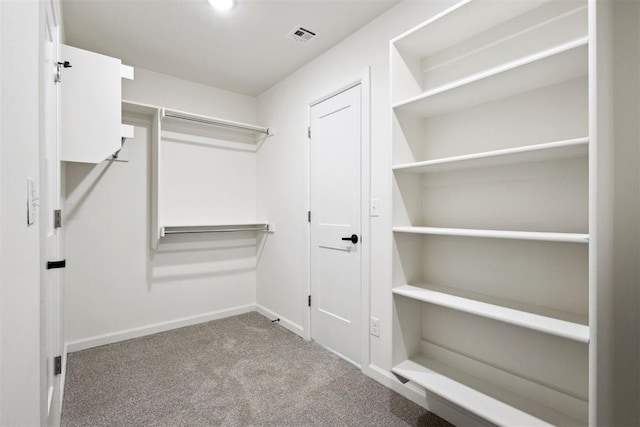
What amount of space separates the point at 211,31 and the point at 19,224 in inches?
84.2

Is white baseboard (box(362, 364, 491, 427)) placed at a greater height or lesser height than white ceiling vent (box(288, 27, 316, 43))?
lesser

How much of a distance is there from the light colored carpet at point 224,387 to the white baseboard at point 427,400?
0.13 feet

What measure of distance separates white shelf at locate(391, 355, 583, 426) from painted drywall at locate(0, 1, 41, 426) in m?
1.51

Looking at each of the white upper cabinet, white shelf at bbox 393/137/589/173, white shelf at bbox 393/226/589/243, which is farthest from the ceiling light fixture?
white shelf at bbox 393/226/589/243

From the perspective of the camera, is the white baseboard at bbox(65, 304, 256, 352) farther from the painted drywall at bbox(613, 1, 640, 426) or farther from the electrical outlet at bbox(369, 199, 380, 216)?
the painted drywall at bbox(613, 1, 640, 426)

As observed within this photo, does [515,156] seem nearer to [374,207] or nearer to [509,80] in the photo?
[509,80]

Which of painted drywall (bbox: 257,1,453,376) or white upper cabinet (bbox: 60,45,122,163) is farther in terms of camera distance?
painted drywall (bbox: 257,1,453,376)

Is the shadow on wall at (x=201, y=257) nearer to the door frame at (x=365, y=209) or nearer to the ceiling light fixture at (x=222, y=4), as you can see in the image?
the door frame at (x=365, y=209)

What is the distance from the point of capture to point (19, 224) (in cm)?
78

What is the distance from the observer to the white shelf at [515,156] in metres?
1.14

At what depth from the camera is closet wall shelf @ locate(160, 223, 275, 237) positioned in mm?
2979

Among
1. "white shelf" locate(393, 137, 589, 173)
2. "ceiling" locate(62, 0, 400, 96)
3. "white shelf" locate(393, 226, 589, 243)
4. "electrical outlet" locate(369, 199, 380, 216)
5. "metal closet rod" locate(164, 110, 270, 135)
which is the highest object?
"ceiling" locate(62, 0, 400, 96)

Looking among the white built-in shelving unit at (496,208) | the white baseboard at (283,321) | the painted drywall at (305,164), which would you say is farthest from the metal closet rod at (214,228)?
the white built-in shelving unit at (496,208)

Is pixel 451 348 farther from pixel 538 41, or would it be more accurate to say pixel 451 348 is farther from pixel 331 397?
pixel 538 41
